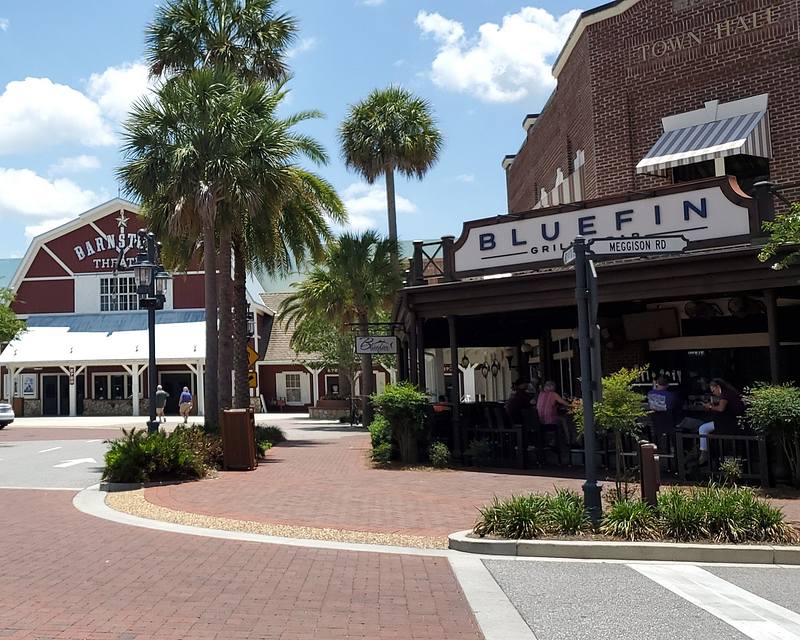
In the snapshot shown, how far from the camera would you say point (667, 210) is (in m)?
13.2

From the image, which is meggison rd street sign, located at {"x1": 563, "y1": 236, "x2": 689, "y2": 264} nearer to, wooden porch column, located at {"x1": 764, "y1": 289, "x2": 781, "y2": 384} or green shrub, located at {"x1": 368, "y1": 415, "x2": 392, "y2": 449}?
wooden porch column, located at {"x1": 764, "y1": 289, "x2": 781, "y2": 384}

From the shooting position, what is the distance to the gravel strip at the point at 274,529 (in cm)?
901

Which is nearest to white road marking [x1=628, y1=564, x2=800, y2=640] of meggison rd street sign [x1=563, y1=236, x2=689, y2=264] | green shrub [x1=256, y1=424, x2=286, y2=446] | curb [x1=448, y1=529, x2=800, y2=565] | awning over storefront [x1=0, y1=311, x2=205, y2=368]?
curb [x1=448, y1=529, x2=800, y2=565]

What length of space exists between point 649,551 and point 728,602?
64.3 inches

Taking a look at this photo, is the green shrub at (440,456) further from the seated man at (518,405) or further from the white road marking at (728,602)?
the white road marking at (728,602)

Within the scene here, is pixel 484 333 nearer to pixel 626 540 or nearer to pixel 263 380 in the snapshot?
pixel 626 540

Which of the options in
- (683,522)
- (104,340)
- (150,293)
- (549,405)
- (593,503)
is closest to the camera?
(683,522)

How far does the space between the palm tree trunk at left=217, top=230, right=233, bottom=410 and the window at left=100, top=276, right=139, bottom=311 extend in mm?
28624

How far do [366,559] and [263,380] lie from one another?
3950cm

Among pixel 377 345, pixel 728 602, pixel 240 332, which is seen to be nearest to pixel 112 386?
pixel 240 332

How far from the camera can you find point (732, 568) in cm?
772

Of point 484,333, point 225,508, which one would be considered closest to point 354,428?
point 484,333

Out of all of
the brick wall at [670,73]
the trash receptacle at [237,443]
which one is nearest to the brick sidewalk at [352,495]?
the trash receptacle at [237,443]

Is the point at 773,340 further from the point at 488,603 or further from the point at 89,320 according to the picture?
the point at 89,320
